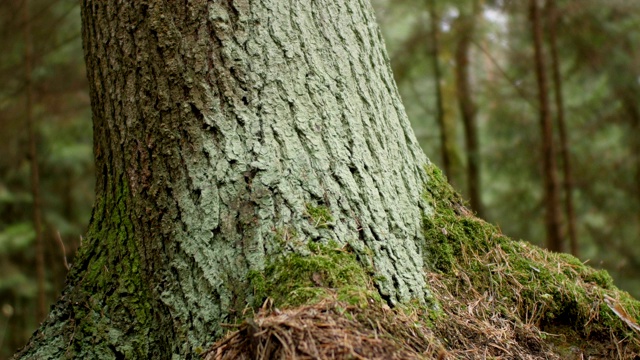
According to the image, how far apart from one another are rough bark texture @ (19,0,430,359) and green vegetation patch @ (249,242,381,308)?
55 millimetres

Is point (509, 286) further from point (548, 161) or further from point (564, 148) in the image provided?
point (564, 148)

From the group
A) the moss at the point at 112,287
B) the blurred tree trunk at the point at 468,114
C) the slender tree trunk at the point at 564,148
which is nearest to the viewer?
the moss at the point at 112,287

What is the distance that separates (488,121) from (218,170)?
8564 mm

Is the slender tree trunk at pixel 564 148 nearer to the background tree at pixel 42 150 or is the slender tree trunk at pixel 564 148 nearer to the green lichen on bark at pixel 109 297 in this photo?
the green lichen on bark at pixel 109 297

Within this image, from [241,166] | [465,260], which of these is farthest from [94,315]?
[465,260]

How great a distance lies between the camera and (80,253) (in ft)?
8.14

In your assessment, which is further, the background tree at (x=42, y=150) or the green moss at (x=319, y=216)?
the background tree at (x=42, y=150)

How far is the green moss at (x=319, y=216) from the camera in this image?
2.04 metres

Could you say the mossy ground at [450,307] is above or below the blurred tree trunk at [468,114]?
below

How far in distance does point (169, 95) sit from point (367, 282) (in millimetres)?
1109

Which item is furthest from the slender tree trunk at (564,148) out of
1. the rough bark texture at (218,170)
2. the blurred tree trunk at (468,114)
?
the rough bark texture at (218,170)

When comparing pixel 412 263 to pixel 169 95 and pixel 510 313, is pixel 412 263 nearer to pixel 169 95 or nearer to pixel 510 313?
pixel 510 313

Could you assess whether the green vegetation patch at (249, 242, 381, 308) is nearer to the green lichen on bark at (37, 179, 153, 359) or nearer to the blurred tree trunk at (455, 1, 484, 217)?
the green lichen on bark at (37, 179, 153, 359)

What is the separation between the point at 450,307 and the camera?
7.13 feet
